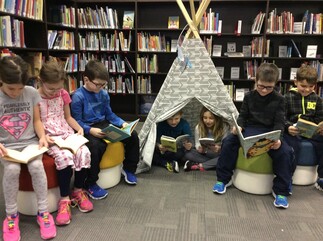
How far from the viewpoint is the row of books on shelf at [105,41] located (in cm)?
412

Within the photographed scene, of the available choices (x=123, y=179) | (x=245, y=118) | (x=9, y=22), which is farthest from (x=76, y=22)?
(x=245, y=118)

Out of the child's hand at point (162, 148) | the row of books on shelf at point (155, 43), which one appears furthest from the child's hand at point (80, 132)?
the row of books on shelf at point (155, 43)

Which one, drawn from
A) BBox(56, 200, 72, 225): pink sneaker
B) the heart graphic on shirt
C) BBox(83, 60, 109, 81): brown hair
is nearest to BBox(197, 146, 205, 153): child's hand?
BBox(83, 60, 109, 81): brown hair

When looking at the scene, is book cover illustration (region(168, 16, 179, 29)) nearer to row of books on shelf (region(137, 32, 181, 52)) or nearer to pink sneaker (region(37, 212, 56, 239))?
row of books on shelf (region(137, 32, 181, 52))

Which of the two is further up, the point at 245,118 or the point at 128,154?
the point at 245,118

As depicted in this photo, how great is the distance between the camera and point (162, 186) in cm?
222

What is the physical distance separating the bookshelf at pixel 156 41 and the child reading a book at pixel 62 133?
6.70 feet

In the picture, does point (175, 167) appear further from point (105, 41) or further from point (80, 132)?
point (105, 41)

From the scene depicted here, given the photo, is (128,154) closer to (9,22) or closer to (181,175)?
(181,175)

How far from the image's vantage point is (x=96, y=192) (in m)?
1.99

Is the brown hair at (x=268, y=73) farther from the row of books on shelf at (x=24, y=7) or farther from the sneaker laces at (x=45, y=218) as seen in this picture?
the row of books on shelf at (x=24, y=7)

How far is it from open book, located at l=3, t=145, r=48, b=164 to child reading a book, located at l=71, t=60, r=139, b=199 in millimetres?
366

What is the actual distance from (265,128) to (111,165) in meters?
1.20

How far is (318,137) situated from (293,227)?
2.60 ft
